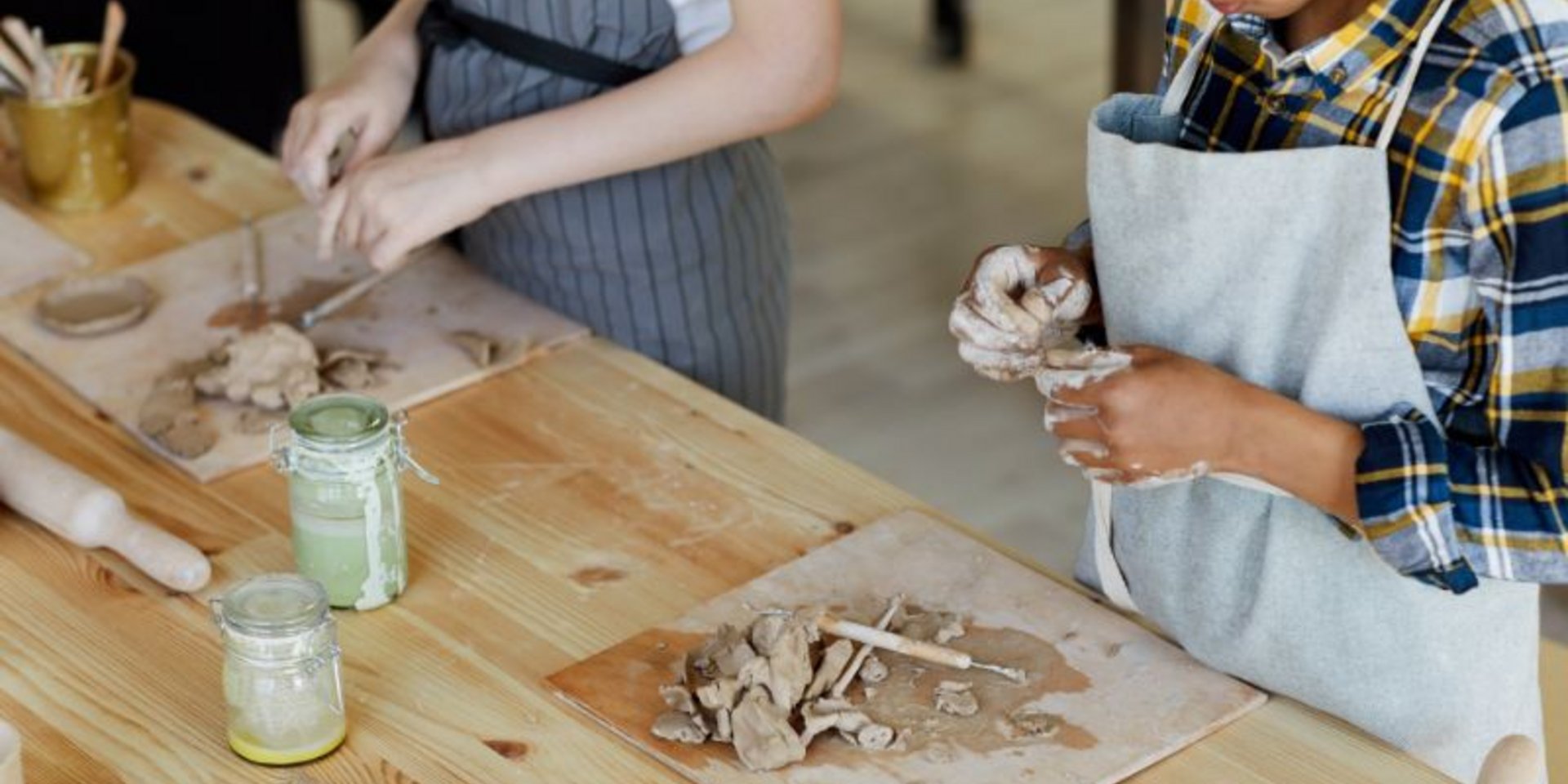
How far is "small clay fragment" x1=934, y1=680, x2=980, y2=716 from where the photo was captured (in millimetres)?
1398

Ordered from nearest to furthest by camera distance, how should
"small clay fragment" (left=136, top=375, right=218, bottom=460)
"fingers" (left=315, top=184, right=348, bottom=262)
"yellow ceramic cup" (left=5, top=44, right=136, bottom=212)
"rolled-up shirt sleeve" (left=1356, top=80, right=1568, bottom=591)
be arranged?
"rolled-up shirt sleeve" (left=1356, top=80, right=1568, bottom=591) < "small clay fragment" (left=136, top=375, right=218, bottom=460) < "fingers" (left=315, top=184, right=348, bottom=262) < "yellow ceramic cup" (left=5, top=44, right=136, bottom=212)

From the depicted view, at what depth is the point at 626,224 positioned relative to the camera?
2037 millimetres

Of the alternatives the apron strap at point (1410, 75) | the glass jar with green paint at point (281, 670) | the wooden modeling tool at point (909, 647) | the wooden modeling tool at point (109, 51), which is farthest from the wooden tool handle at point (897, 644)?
the wooden modeling tool at point (109, 51)

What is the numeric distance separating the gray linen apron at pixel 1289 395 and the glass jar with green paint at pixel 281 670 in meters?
0.56

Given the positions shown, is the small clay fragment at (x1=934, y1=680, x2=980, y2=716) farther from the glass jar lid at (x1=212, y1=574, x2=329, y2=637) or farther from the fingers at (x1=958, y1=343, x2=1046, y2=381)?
the glass jar lid at (x1=212, y1=574, x2=329, y2=637)

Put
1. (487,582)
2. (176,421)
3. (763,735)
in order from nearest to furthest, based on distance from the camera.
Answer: (763,735) → (487,582) → (176,421)

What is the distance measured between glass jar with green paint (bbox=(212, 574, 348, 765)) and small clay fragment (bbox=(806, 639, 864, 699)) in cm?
31

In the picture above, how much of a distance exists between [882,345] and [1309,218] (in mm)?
2581

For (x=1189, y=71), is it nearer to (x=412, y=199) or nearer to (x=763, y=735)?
(x=763, y=735)

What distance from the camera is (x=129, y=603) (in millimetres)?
1573

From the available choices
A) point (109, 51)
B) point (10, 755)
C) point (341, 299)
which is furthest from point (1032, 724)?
point (109, 51)

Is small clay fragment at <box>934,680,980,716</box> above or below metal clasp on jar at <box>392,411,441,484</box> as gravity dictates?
below

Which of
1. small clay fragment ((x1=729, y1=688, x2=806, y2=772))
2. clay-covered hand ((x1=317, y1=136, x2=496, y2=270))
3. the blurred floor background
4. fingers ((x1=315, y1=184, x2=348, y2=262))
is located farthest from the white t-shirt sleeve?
the blurred floor background

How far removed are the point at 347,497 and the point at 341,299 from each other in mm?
484
